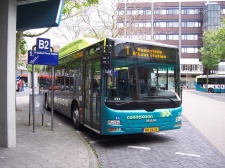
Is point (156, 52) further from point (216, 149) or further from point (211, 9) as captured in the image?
point (211, 9)

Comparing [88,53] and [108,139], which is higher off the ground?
[88,53]

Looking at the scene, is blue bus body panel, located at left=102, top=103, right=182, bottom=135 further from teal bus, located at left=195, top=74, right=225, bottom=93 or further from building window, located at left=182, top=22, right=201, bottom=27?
building window, located at left=182, top=22, right=201, bottom=27

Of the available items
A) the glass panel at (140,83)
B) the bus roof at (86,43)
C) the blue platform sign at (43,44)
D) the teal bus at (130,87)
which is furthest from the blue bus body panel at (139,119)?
the blue platform sign at (43,44)

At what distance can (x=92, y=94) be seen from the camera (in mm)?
8336

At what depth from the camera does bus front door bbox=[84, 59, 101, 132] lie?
790 centimetres

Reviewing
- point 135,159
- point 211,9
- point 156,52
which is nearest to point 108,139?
point 135,159

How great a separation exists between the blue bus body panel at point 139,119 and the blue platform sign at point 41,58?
289cm

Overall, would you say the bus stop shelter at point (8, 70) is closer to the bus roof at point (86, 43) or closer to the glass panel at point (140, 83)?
the glass panel at point (140, 83)

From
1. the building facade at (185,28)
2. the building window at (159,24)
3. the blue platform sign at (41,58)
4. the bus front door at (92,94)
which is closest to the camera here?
the bus front door at (92,94)

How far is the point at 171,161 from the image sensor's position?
636 cm

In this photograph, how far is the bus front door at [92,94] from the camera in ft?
25.9

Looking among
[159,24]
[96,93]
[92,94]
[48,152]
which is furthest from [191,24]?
[48,152]

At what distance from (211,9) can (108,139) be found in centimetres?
6781

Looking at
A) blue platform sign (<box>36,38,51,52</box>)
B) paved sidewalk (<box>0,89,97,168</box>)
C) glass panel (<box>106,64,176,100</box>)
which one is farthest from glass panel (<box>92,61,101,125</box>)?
blue platform sign (<box>36,38,51,52</box>)
